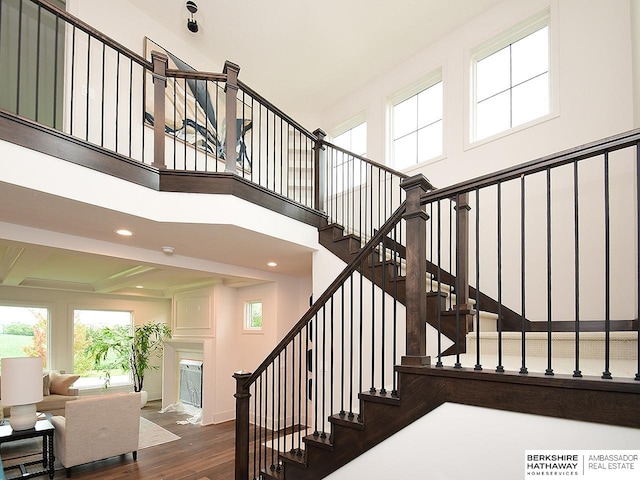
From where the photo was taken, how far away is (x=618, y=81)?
3.44 metres

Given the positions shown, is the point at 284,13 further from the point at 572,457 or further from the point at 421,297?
the point at 572,457

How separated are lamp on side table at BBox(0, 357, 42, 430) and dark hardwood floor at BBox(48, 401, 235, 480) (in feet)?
2.39

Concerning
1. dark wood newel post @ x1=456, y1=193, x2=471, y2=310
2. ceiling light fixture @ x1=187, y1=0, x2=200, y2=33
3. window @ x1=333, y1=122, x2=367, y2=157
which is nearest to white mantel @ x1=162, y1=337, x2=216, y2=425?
window @ x1=333, y1=122, x2=367, y2=157

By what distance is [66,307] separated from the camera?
26.6 feet

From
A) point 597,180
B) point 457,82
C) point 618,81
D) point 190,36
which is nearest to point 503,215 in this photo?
point 597,180

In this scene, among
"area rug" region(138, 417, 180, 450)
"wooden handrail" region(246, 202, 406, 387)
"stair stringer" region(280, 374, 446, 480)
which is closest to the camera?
"stair stringer" region(280, 374, 446, 480)

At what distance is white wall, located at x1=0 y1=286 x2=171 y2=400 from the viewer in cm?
759

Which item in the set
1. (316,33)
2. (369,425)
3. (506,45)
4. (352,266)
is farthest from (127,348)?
(506,45)

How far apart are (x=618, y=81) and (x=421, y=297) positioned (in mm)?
3056

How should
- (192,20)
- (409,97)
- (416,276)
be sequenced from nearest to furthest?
(416,276) < (192,20) < (409,97)

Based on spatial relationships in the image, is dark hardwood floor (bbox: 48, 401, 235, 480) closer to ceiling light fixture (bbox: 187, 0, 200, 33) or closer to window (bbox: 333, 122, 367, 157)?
window (bbox: 333, 122, 367, 157)

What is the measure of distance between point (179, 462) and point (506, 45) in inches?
239

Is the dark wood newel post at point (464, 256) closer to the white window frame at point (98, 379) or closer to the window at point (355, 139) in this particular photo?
the window at point (355, 139)

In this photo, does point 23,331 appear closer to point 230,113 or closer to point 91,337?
point 91,337
